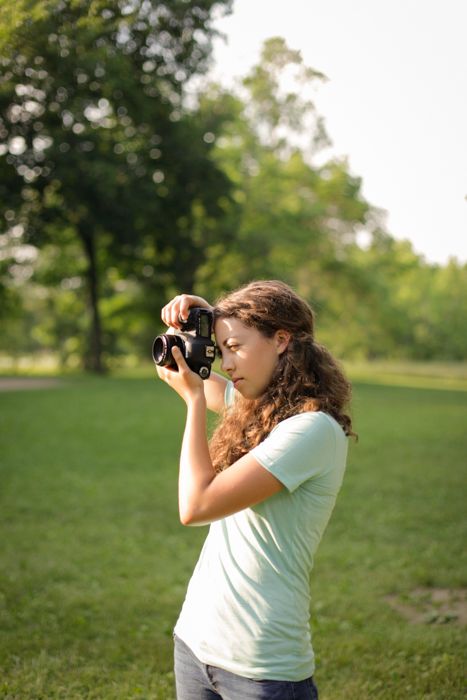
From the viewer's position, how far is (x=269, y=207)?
34344 mm

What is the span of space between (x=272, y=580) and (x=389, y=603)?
13.9 ft

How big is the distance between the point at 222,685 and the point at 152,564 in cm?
514

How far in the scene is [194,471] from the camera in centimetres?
190

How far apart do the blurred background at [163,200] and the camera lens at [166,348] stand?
2.29 m

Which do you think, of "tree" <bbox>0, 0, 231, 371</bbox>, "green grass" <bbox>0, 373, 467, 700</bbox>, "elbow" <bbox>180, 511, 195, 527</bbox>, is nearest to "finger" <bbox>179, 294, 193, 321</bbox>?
"elbow" <bbox>180, 511, 195, 527</bbox>

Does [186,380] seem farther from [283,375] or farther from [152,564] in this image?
[152,564]

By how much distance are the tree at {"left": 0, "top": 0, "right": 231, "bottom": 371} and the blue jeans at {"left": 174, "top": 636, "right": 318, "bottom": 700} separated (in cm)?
308

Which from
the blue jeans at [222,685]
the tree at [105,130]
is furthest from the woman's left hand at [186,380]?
the tree at [105,130]

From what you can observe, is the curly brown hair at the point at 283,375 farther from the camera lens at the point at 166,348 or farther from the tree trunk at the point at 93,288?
the tree trunk at the point at 93,288

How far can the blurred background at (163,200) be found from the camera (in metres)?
4.39

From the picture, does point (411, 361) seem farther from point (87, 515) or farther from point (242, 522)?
point (242, 522)

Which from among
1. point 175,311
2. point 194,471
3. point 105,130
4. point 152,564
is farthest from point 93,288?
point 194,471

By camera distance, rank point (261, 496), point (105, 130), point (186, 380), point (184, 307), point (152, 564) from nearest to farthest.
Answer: point (261, 496), point (186, 380), point (184, 307), point (152, 564), point (105, 130)

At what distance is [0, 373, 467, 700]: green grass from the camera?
4.25m
